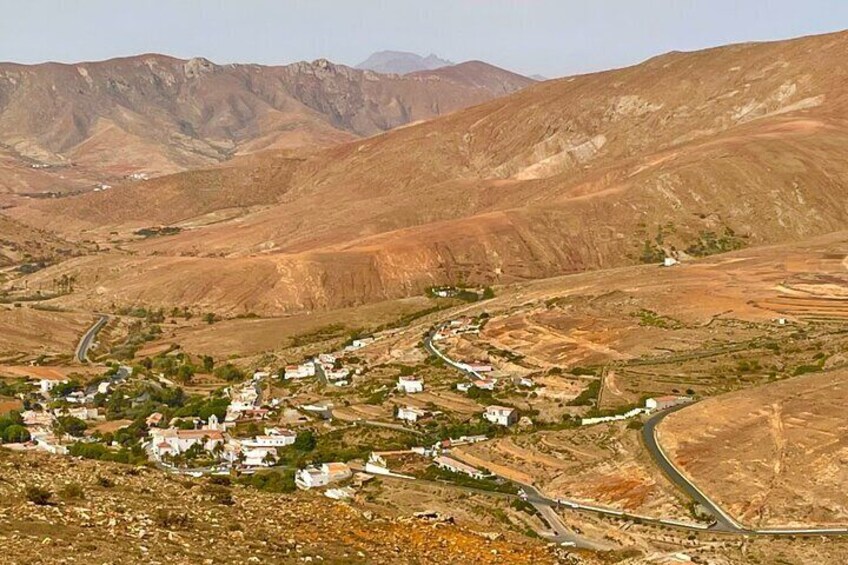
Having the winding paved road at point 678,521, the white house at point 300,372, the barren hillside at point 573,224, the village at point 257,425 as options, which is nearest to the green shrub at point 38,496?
the village at point 257,425

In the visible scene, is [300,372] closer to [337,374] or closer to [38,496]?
[337,374]

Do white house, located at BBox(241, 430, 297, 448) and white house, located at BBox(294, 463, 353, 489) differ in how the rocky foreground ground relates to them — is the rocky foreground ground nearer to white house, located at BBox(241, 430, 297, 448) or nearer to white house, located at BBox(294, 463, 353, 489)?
white house, located at BBox(294, 463, 353, 489)

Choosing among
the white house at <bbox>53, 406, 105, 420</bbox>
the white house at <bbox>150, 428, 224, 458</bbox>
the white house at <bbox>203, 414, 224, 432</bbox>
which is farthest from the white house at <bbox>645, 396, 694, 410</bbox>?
the white house at <bbox>53, 406, 105, 420</bbox>

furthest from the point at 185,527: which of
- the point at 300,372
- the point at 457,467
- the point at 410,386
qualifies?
the point at 300,372

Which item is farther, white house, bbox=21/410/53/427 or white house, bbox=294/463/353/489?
white house, bbox=21/410/53/427

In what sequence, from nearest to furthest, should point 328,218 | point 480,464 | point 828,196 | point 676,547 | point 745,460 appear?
point 676,547
point 745,460
point 480,464
point 828,196
point 328,218

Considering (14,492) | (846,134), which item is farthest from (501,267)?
(14,492)

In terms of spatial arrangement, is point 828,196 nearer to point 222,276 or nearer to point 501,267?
point 501,267
